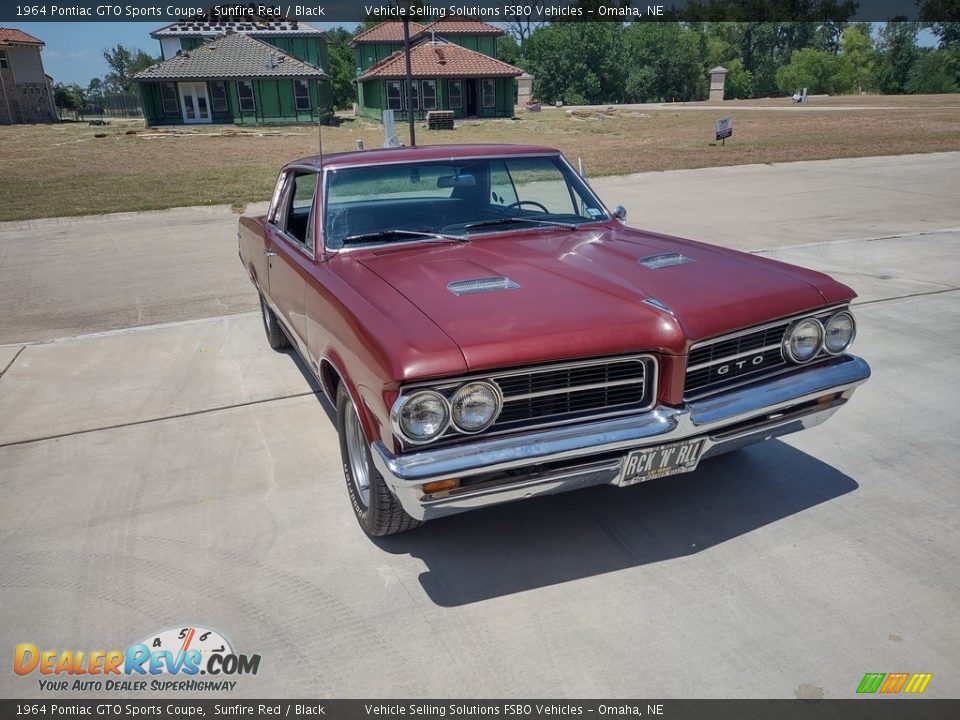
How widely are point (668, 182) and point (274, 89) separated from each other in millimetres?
31013

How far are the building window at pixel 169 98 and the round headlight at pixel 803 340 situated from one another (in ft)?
142

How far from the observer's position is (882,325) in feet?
20.1

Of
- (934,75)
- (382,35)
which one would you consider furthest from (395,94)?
(934,75)

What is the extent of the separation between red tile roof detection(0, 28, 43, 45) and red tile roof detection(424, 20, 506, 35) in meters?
28.0

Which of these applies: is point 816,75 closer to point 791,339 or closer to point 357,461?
point 791,339

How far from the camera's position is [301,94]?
134 feet

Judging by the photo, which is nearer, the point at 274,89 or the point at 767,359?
the point at 767,359

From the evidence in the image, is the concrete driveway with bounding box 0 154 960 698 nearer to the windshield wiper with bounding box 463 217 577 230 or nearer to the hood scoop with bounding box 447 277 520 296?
the hood scoop with bounding box 447 277 520 296

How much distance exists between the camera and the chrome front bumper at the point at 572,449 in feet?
8.85

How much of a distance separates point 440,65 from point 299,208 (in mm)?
42206

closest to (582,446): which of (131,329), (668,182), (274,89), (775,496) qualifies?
(775,496)

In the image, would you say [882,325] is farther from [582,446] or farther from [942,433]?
[582,446]

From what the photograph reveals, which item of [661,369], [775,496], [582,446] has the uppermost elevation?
[661,369]

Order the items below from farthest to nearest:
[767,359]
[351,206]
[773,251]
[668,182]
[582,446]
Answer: [668,182] → [773,251] → [351,206] → [767,359] → [582,446]
